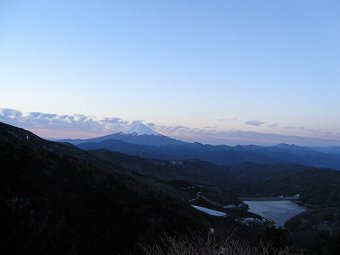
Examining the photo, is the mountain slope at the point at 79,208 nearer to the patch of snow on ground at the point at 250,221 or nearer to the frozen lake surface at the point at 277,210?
the patch of snow on ground at the point at 250,221

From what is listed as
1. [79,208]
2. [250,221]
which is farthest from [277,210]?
[79,208]

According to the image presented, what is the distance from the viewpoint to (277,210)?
493 feet

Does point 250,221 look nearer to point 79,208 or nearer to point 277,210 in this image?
point 277,210

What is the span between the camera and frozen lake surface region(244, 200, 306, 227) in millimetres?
130875

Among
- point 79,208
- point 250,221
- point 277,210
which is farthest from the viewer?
point 277,210

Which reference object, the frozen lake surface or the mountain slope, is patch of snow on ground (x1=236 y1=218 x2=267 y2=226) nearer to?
the frozen lake surface

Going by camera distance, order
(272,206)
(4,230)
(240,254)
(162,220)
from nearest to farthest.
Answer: (240,254), (4,230), (162,220), (272,206)

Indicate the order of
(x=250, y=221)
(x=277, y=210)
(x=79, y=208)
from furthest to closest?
(x=277, y=210)
(x=250, y=221)
(x=79, y=208)

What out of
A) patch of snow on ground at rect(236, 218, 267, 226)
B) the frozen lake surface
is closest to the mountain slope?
patch of snow on ground at rect(236, 218, 267, 226)

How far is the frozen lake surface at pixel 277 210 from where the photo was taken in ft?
429

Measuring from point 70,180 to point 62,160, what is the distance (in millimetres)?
7647

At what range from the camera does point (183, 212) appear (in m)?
76.2

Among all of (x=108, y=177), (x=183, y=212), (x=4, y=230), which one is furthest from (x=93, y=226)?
(x=4, y=230)

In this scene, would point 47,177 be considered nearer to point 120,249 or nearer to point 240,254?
point 120,249
